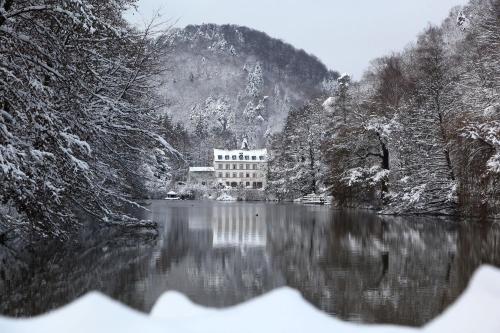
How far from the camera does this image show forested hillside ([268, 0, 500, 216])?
21219mm

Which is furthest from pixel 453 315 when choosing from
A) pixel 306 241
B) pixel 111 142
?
pixel 111 142

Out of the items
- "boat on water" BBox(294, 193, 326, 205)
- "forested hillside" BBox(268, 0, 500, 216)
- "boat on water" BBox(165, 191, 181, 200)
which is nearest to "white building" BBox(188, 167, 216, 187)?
"boat on water" BBox(165, 191, 181, 200)

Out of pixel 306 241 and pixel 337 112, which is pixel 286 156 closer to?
pixel 337 112

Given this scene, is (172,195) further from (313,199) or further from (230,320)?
(230,320)

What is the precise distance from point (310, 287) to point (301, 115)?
4939 cm

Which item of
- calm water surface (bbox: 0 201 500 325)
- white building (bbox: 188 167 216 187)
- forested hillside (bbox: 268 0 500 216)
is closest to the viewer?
calm water surface (bbox: 0 201 500 325)

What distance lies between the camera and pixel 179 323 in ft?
17.0

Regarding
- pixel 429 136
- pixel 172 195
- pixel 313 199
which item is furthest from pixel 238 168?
pixel 429 136

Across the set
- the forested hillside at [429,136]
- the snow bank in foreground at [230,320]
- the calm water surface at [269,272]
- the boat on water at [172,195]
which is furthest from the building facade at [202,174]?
the snow bank in foreground at [230,320]

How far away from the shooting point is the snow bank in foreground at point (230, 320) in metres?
5.00

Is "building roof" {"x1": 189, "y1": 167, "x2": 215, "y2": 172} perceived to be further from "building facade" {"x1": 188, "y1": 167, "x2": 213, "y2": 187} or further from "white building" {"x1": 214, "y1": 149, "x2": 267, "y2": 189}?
"white building" {"x1": 214, "y1": 149, "x2": 267, "y2": 189}

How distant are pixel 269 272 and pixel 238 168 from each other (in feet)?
318

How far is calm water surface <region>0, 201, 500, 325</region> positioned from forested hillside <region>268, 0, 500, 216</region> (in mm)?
6001

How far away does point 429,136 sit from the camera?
30391 mm
